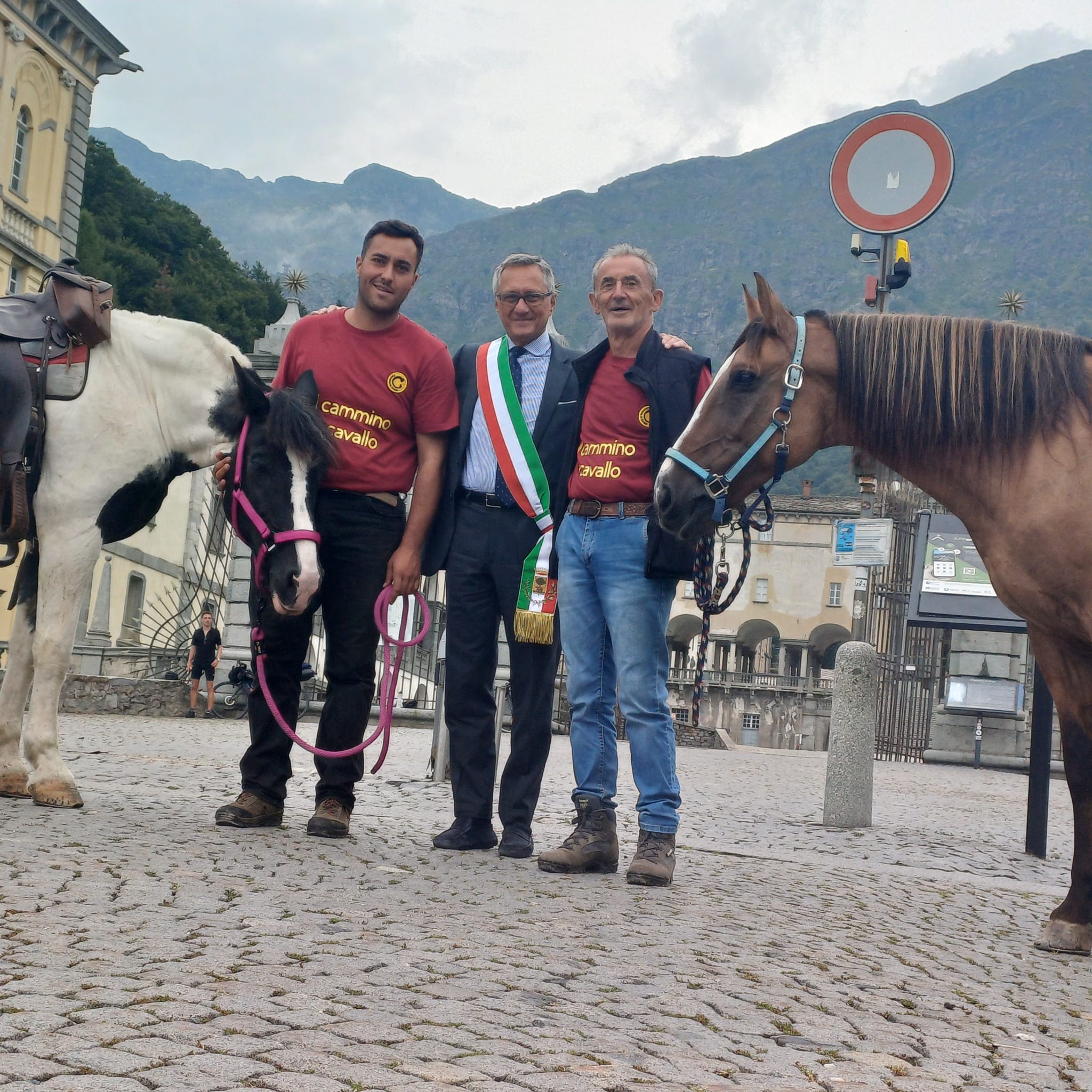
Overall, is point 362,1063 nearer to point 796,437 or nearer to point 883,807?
point 796,437

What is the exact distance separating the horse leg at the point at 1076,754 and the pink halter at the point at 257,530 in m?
2.86

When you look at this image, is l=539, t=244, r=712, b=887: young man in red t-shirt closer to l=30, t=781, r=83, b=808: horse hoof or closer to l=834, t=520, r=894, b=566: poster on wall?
l=30, t=781, r=83, b=808: horse hoof

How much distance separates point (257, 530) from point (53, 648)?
1156mm

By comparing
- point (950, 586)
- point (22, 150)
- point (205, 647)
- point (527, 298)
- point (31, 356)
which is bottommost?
point (205, 647)

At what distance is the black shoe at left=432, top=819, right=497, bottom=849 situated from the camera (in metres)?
6.01

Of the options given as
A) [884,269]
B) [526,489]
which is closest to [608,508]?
[526,489]

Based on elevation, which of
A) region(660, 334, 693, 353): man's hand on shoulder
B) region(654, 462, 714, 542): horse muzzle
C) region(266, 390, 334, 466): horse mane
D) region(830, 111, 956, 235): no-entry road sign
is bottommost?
region(654, 462, 714, 542): horse muzzle

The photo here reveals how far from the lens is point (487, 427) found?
19.7 feet

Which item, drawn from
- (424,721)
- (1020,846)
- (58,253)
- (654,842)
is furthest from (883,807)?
(58,253)

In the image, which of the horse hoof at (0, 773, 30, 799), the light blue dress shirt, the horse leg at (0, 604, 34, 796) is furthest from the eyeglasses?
the horse hoof at (0, 773, 30, 799)

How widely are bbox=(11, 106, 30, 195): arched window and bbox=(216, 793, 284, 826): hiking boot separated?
1150 inches

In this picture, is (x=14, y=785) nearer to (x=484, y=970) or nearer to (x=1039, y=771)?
(x=484, y=970)

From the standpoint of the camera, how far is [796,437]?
4.94 metres

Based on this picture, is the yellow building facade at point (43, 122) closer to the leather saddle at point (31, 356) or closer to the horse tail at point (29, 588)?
the leather saddle at point (31, 356)
